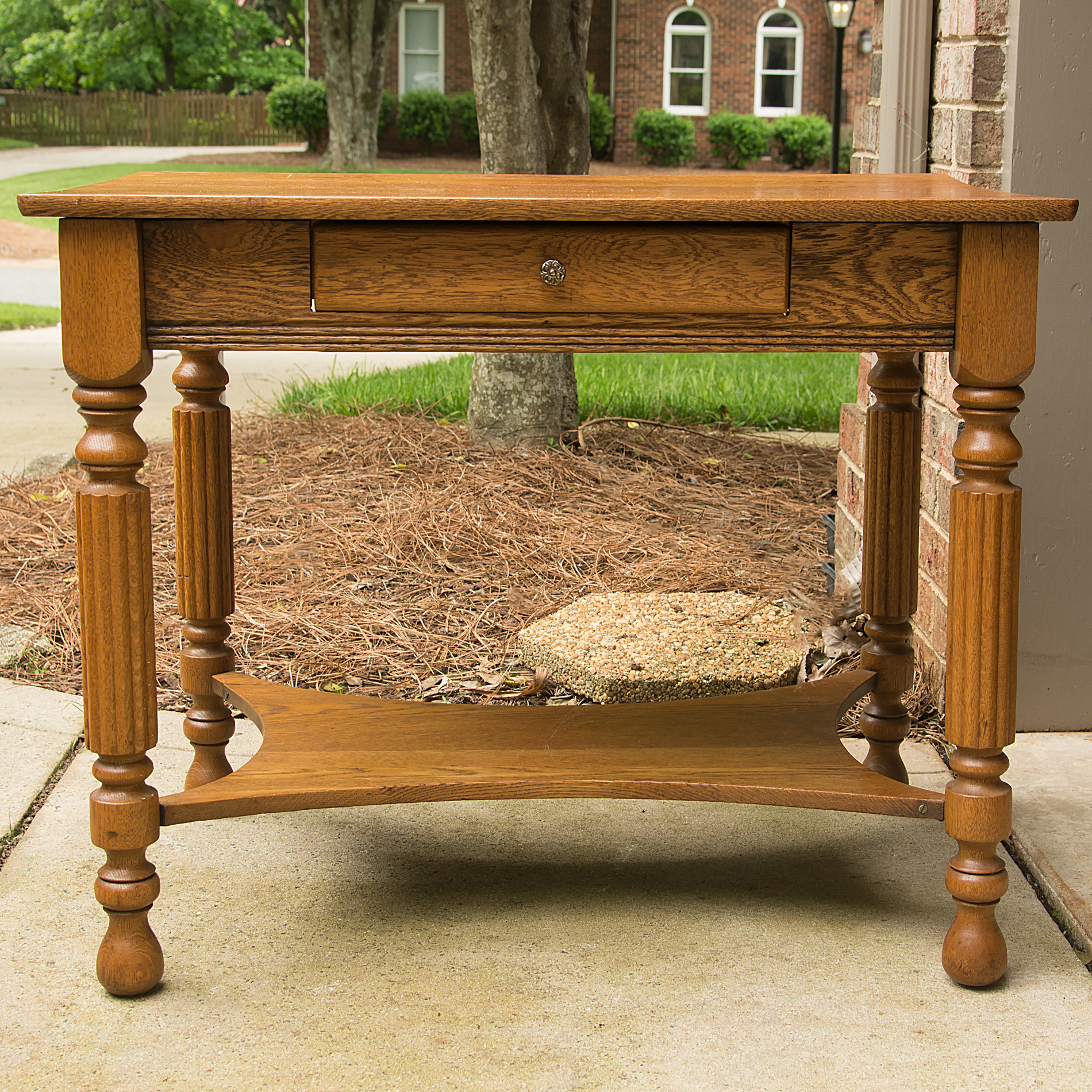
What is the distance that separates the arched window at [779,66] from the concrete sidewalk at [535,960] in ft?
86.4

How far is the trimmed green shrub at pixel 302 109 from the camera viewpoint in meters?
25.7

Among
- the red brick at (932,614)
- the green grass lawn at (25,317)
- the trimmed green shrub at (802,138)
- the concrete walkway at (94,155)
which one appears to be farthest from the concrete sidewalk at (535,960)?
the trimmed green shrub at (802,138)

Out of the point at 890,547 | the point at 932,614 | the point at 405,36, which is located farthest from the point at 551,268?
the point at 405,36

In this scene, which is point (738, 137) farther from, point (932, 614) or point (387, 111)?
point (932, 614)

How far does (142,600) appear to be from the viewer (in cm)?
195

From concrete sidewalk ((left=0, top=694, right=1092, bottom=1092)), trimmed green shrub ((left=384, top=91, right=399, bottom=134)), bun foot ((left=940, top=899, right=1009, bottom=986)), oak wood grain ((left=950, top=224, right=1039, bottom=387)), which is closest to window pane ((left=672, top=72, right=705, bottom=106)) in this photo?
trimmed green shrub ((left=384, top=91, right=399, bottom=134))

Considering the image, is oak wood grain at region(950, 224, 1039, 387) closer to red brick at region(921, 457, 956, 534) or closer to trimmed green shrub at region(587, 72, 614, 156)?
red brick at region(921, 457, 956, 534)

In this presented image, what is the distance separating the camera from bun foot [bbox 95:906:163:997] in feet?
6.48

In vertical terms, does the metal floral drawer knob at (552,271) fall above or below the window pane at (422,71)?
below

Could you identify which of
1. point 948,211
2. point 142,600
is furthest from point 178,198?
point 948,211

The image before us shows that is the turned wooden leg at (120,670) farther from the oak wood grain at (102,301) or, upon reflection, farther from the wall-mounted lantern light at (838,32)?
the wall-mounted lantern light at (838,32)

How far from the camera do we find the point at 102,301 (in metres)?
1.86

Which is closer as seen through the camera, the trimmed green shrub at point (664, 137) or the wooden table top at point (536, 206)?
Answer: the wooden table top at point (536, 206)

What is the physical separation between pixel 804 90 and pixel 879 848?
26.5 m
